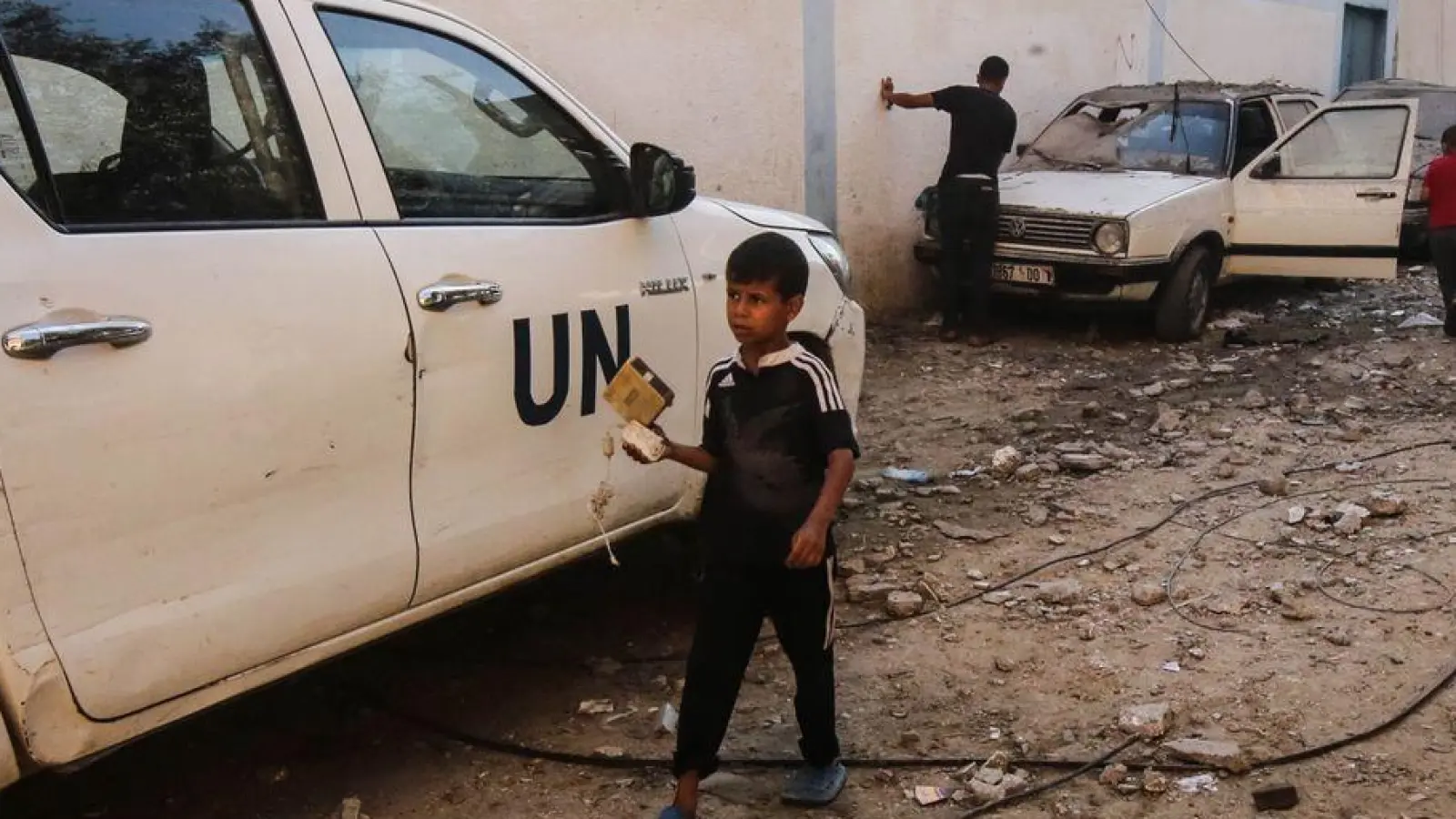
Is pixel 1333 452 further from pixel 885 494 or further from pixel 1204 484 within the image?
pixel 885 494

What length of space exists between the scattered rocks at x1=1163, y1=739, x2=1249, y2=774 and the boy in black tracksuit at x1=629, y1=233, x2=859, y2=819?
95 cm

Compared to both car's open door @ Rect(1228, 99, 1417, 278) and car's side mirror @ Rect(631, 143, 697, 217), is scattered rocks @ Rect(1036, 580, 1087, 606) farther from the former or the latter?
car's open door @ Rect(1228, 99, 1417, 278)

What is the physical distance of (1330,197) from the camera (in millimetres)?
8273

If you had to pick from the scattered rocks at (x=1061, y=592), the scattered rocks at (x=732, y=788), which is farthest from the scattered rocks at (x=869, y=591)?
the scattered rocks at (x=732, y=788)

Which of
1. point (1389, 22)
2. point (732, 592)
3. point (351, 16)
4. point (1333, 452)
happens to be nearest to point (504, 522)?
point (732, 592)

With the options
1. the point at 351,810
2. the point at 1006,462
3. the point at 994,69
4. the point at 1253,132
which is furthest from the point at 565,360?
the point at 1253,132

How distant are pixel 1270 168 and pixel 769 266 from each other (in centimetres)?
701

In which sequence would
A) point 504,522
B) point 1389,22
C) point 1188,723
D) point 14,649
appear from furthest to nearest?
1. point 1389,22
2. point 1188,723
3. point 504,522
4. point 14,649

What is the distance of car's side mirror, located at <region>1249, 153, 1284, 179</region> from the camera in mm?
8469

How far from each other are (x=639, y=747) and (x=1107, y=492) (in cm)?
266

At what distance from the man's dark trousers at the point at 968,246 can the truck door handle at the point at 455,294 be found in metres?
5.65

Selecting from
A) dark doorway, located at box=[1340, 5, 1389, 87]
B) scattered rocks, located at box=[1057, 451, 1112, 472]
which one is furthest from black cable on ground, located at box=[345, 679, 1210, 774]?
dark doorway, located at box=[1340, 5, 1389, 87]

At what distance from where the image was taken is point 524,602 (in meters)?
4.19

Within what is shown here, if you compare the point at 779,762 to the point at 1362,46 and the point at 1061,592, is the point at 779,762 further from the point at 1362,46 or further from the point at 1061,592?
the point at 1362,46
